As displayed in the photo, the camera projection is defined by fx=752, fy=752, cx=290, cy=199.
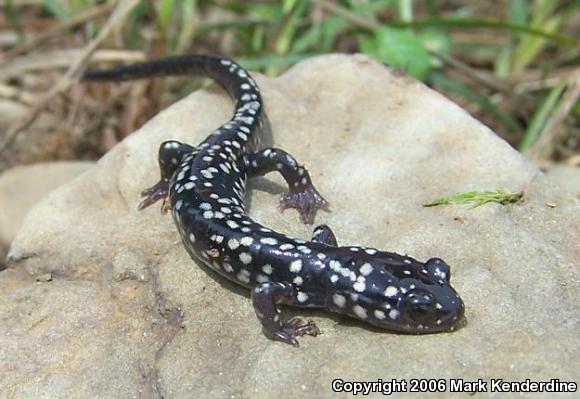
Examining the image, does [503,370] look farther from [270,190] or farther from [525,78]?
[525,78]

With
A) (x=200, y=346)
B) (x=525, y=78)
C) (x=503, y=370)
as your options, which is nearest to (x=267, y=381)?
(x=200, y=346)

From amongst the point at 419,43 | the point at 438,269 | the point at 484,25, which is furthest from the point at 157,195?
the point at 484,25

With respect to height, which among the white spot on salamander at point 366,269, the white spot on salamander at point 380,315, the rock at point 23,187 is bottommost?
the rock at point 23,187

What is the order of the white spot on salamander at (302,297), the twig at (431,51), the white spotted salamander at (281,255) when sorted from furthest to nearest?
the twig at (431,51) → the white spot on salamander at (302,297) → the white spotted salamander at (281,255)

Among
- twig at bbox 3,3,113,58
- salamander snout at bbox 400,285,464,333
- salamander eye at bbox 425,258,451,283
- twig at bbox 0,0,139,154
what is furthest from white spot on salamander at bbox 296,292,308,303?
twig at bbox 3,3,113,58

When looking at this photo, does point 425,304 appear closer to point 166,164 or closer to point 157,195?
point 157,195

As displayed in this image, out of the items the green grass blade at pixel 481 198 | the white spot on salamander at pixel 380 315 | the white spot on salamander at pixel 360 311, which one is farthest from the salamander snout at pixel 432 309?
the green grass blade at pixel 481 198

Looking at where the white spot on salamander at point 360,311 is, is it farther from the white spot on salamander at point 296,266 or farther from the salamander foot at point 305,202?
the salamander foot at point 305,202

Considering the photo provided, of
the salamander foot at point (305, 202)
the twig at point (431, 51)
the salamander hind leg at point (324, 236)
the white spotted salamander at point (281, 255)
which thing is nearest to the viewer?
the white spotted salamander at point (281, 255)
